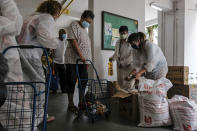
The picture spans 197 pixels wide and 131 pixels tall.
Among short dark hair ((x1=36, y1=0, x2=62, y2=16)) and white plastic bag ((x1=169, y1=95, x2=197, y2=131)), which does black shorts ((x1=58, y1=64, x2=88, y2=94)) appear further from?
white plastic bag ((x1=169, y1=95, x2=197, y2=131))

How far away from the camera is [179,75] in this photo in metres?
2.65

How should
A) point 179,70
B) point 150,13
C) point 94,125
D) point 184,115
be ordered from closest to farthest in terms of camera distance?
point 184,115, point 94,125, point 179,70, point 150,13

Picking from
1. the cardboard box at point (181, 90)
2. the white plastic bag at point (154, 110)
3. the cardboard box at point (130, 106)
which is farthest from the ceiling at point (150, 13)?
the white plastic bag at point (154, 110)

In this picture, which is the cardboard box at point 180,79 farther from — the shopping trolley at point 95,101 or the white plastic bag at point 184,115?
the shopping trolley at point 95,101

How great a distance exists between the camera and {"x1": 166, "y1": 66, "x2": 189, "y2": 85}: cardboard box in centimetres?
260

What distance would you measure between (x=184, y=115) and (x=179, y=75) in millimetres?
1123

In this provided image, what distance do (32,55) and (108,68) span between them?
6.66 feet

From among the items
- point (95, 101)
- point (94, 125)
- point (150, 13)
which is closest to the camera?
point (94, 125)

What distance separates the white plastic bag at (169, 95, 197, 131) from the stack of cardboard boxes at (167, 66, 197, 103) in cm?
76

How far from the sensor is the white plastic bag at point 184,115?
1.63 meters

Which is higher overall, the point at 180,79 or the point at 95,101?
the point at 180,79

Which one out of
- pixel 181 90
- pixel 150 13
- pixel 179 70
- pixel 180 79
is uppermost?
pixel 150 13

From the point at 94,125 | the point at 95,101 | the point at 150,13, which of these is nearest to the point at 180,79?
the point at 95,101

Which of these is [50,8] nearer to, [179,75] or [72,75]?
[72,75]
